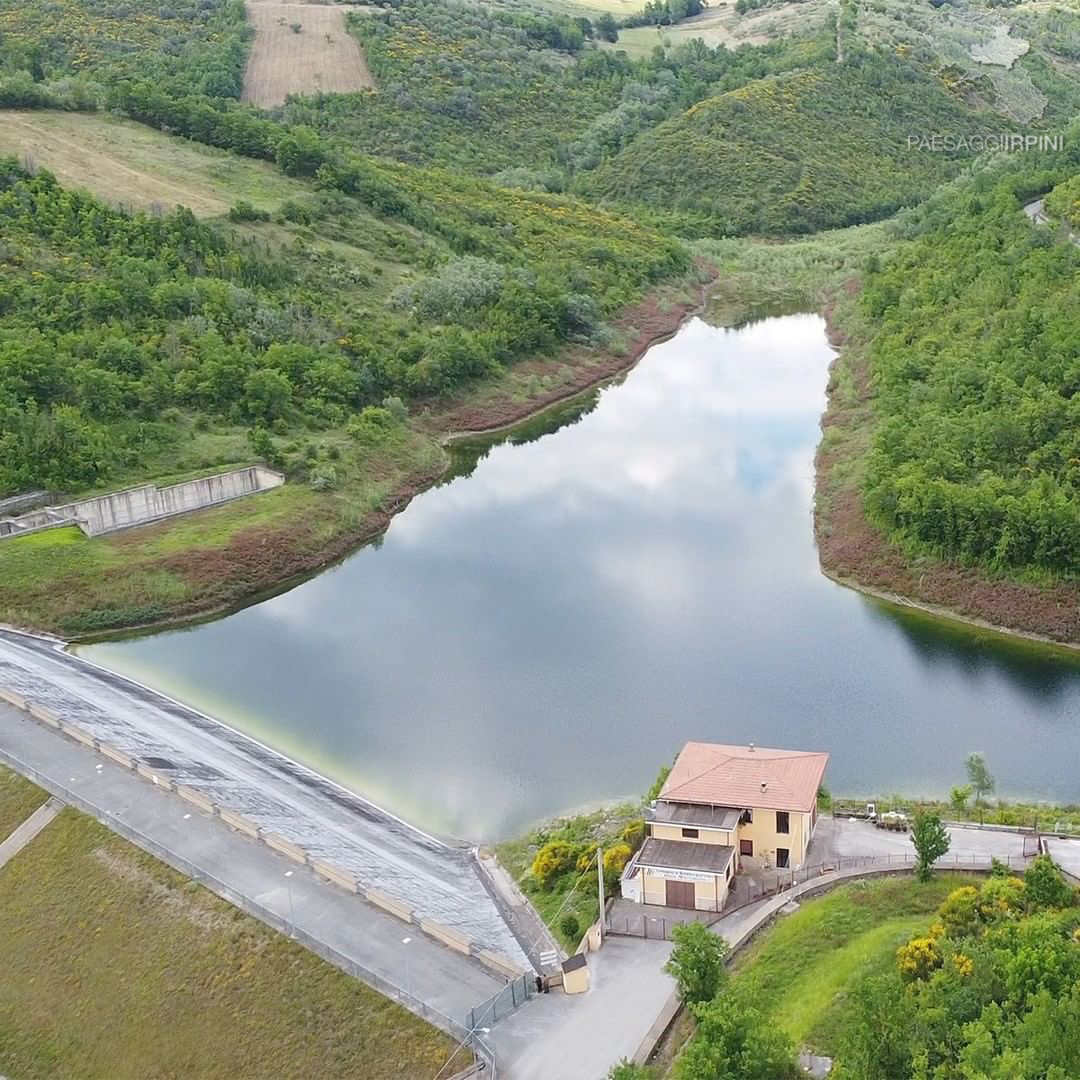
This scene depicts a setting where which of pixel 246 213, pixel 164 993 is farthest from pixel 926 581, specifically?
pixel 246 213

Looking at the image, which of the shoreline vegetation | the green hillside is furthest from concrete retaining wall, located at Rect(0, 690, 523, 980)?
the green hillside

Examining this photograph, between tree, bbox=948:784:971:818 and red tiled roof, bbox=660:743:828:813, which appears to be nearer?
red tiled roof, bbox=660:743:828:813

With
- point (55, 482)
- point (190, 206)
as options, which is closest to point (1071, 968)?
point (55, 482)

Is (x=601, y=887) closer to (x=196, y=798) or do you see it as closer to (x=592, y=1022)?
(x=592, y=1022)

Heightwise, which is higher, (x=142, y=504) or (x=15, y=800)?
(x=142, y=504)

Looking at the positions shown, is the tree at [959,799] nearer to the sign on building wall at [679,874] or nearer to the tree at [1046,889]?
the tree at [1046,889]

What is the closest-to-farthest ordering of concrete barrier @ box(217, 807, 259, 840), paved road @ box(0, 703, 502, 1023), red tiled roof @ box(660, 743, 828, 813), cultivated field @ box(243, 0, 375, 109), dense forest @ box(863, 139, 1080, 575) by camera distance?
paved road @ box(0, 703, 502, 1023)
red tiled roof @ box(660, 743, 828, 813)
concrete barrier @ box(217, 807, 259, 840)
dense forest @ box(863, 139, 1080, 575)
cultivated field @ box(243, 0, 375, 109)

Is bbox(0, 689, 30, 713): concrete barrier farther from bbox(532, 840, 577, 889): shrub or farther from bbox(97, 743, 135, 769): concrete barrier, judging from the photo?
bbox(532, 840, 577, 889): shrub

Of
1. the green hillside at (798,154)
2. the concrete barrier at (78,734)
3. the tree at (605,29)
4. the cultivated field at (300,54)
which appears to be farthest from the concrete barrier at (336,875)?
the tree at (605,29)
